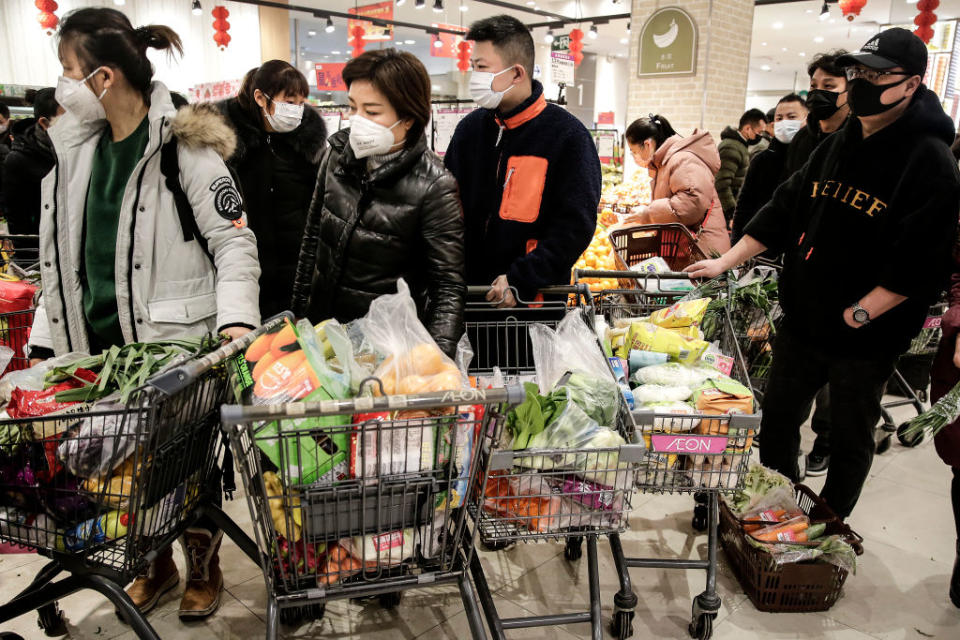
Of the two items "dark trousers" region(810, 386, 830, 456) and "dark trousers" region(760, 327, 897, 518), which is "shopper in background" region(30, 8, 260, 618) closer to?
"dark trousers" region(760, 327, 897, 518)

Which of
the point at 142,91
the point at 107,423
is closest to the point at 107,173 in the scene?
the point at 142,91

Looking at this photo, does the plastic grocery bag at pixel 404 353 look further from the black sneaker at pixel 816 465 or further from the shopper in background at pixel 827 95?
the black sneaker at pixel 816 465

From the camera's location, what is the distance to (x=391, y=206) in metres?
2.17

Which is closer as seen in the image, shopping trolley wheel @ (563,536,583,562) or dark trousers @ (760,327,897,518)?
dark trousers @ (760,327,897,518)

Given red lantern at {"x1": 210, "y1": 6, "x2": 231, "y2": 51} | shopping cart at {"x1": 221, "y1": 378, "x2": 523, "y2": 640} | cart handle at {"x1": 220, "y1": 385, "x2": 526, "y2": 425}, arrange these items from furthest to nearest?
red lantern at {"x1": 210, "y1": 6, "x2": 231, "y2": 51}
shopping cart at {"x1": 221, "y1": 378, "x2": 523, "y2": 640}
cart handle at {"x1": 220, "y1": 385, "x2": 526, "y2": 425}

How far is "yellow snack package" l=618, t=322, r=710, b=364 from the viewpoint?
2.25m

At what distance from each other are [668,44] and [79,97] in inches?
300

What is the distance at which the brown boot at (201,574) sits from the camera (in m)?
2.26

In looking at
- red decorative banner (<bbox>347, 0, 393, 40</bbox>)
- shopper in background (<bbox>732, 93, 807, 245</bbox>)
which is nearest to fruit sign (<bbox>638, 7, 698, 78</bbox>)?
shopper in background (<bbox>732, 93, 807, 245</bbox>)

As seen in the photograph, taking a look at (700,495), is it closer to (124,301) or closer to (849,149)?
(849,149)

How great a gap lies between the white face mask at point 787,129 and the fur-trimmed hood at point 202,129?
3.35 meters

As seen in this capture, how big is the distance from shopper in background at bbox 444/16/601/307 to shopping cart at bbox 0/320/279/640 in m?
1.22

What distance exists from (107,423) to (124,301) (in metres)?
0.62

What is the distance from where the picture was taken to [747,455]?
6.67ft
